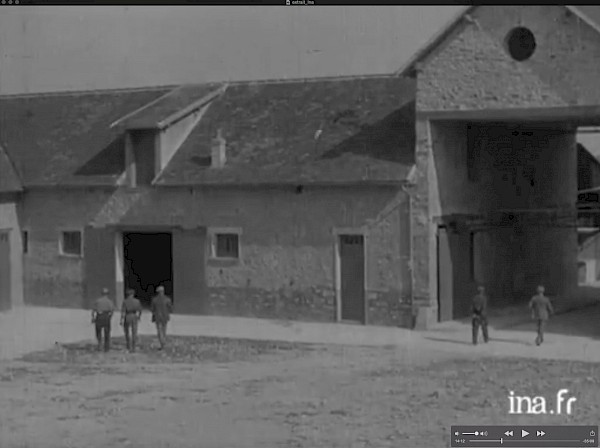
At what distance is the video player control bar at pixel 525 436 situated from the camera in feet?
41.2

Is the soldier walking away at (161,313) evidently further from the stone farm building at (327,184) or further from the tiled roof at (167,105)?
the tiled roof at (167,105)

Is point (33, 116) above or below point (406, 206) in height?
above

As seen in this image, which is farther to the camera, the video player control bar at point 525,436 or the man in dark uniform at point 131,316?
the man in dark uniform at point 131,316

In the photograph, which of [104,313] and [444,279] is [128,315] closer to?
[104,313]

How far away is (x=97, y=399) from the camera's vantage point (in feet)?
57.7

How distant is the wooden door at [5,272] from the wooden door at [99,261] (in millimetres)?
2185

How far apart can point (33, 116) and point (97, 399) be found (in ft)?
59.6

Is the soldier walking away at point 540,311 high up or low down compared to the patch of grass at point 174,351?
up

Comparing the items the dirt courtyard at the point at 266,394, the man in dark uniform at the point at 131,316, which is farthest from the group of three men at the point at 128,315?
the dirt courtyard at the point at 266,394

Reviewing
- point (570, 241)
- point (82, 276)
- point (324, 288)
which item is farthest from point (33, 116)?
point (570, 241)

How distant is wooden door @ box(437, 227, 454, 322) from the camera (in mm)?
26203

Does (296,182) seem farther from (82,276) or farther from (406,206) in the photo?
(82,276)

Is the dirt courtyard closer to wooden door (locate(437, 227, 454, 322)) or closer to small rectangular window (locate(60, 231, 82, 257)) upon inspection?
wooden door (locate(437, 227, 454, 322))

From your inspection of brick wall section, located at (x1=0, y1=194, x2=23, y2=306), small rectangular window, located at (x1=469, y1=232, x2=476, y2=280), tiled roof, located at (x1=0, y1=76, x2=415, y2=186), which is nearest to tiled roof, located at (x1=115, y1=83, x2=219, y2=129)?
tiled roof, located at (x1=0, y1=76, x2=415, y2=186)
